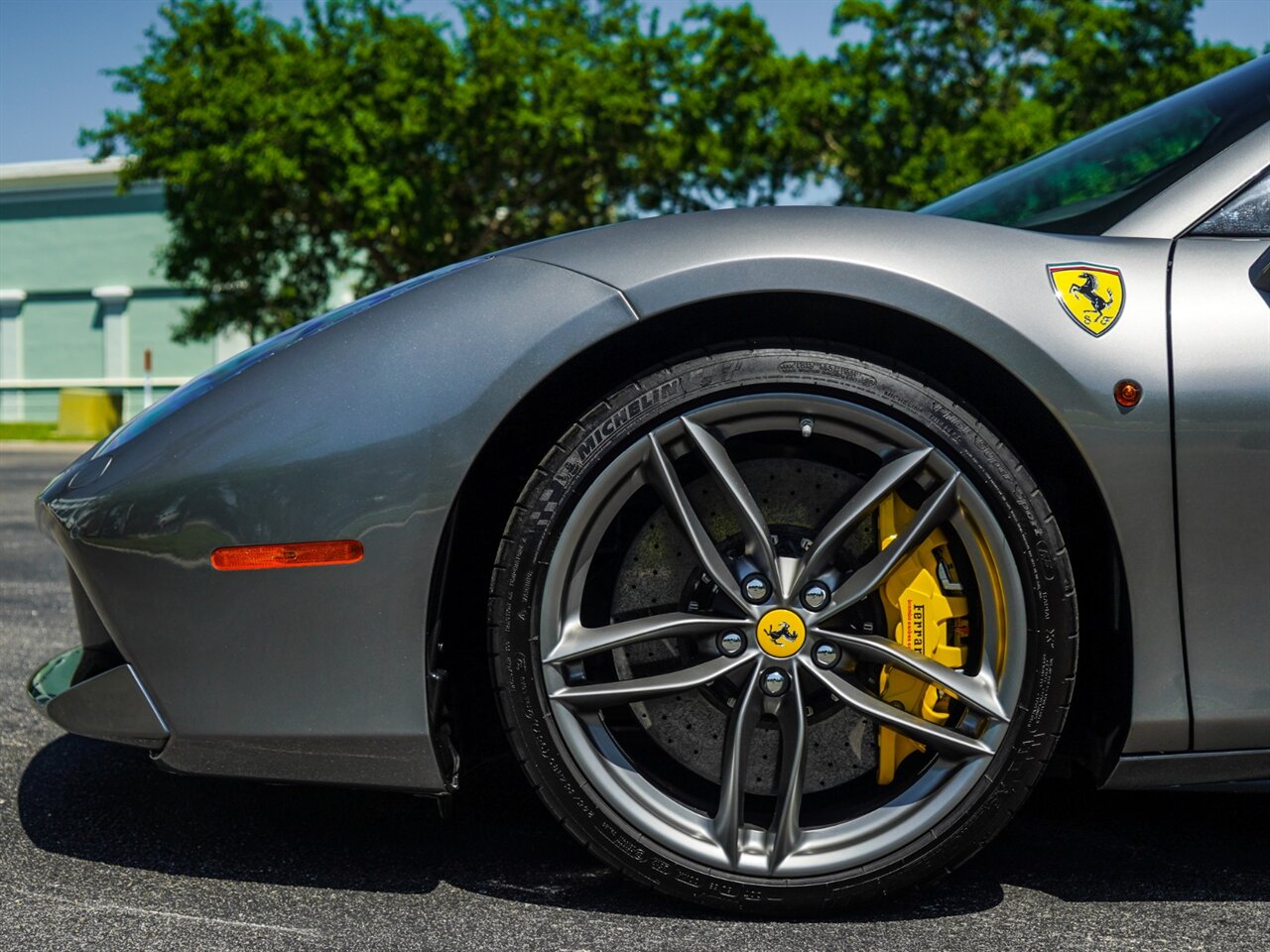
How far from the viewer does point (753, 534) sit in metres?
1.64

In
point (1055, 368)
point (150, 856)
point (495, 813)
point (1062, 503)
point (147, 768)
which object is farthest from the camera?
point (147, 768)

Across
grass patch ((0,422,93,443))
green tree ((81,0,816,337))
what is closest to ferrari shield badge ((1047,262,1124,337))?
green tree ((81,0,816,337))

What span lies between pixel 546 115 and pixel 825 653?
19.0 metres

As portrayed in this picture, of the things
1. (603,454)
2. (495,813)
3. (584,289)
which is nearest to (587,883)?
(495,813)

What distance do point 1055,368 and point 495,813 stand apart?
1.21 meters

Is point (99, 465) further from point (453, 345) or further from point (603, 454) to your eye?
point (603, 454)

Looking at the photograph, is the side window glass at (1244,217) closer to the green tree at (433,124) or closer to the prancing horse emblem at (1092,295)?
the prancing horse emblem at (1092,295)

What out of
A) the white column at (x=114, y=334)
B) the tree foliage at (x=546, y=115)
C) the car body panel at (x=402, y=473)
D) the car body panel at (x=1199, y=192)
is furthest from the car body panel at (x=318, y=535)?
the white column at (x=114, y=334)

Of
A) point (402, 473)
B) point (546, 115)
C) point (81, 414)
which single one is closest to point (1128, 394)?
point (402, 473)

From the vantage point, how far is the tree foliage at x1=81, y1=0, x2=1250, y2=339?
19.6 m

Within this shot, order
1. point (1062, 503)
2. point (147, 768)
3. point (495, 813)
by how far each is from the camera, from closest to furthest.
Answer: point (1062, 503)
point (495, 813)
point (147, 768)

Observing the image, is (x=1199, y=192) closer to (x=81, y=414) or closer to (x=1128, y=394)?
(x=1128, y=394)

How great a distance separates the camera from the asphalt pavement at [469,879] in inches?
62.7

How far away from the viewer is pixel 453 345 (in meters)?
1.65
